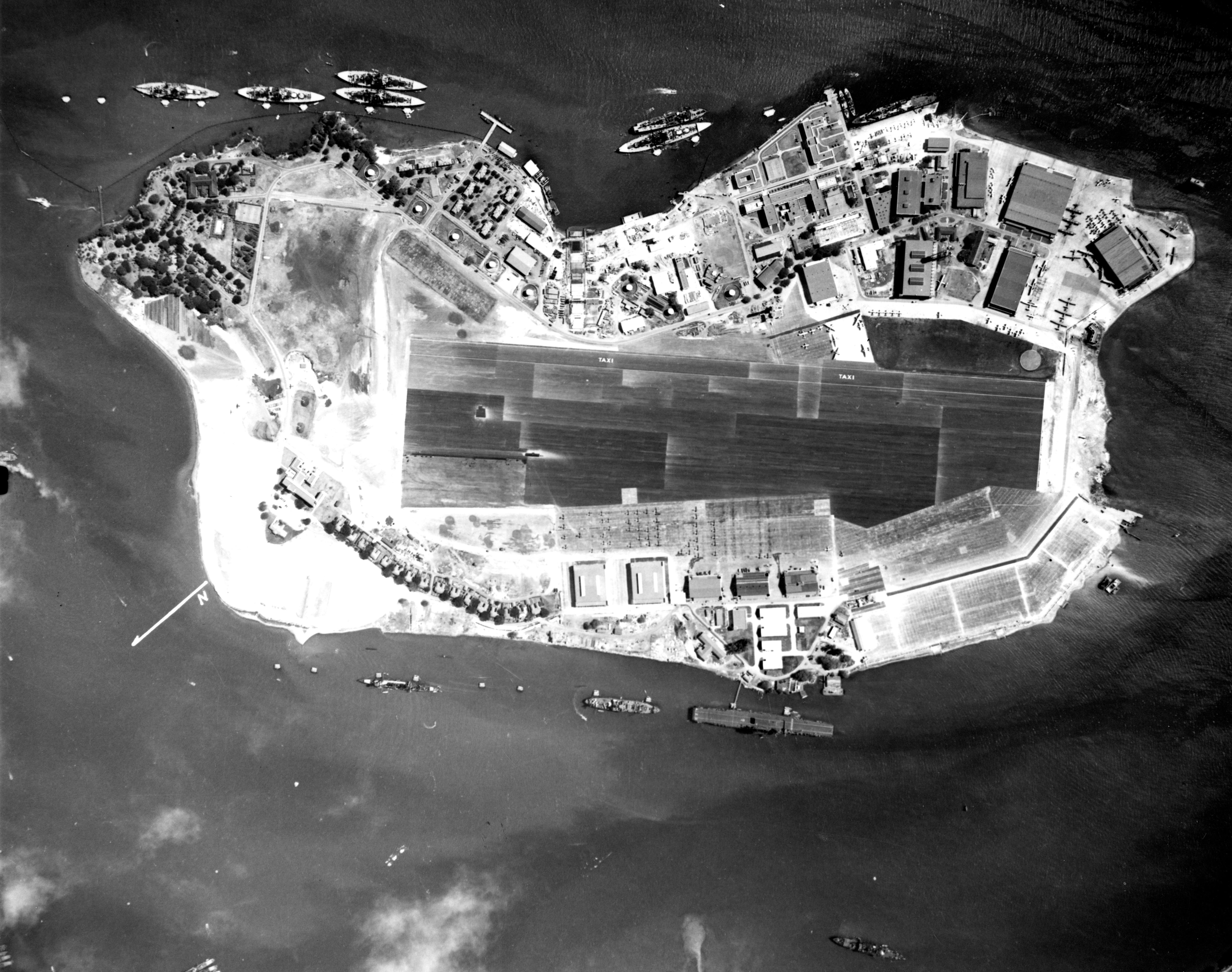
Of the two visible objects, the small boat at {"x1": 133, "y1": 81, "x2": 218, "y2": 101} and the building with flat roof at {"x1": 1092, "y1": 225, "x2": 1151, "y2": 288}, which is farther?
the small boat at {"x1": 133, "y1": 81, "x2": 218, "y2": 101}

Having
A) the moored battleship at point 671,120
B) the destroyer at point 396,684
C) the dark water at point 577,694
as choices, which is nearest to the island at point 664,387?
the dark water at point 577,694

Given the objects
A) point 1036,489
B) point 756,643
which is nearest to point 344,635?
point 756,643

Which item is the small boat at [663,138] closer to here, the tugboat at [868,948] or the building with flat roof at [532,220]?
the building with flat roof at [532,220]

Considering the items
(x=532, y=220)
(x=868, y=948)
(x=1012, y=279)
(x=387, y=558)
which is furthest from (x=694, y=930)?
(x=532, y=220)

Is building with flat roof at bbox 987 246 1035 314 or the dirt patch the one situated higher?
building with flat roof at bbox 987 246 1035 314

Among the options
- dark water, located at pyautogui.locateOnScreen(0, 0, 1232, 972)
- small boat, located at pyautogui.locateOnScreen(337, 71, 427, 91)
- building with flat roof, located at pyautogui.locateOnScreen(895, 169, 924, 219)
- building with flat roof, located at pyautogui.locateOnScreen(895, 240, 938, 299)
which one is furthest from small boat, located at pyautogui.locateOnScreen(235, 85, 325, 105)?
building with flat roof, located at pyautogui.locateOnScreen(895, 240, 938, 299)

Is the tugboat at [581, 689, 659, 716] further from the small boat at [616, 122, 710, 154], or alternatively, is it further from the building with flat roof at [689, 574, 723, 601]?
the small boat at [616, 122, 710, 154]

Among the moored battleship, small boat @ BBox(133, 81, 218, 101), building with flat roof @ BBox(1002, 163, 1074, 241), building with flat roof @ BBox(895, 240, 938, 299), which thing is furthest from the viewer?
the moored battleship

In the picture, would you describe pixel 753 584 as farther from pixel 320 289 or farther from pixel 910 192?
pixel 320 289
